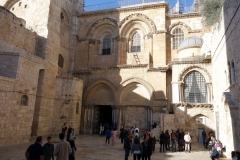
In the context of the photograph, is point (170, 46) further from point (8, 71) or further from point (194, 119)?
point (8, 71)

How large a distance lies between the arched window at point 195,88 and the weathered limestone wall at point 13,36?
12592 millimetres

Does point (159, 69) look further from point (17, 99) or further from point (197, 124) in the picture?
point (17, 99)

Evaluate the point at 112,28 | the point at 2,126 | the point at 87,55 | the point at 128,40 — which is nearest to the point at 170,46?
the point at 128,40

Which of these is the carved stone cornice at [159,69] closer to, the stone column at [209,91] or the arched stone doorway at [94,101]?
the stone column at [209,91]

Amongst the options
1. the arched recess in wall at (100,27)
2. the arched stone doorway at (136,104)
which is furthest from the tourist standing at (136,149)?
the arched recess in wall at (100,27)

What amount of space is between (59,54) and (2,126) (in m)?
10.2

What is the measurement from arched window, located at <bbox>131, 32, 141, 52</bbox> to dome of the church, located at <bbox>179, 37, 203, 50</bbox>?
4.29m

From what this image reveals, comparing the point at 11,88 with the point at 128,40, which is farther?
the point at 128,40

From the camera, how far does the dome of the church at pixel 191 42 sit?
54.9ft

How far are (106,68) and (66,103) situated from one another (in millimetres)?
5205

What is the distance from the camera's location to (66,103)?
16656mm

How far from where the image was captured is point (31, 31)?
52.3ft

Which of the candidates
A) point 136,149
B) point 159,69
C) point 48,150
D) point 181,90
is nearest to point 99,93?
point 159,69

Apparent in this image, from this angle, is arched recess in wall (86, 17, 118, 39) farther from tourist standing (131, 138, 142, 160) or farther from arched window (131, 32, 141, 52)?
tourist standing (131, 138, 142, 160)
